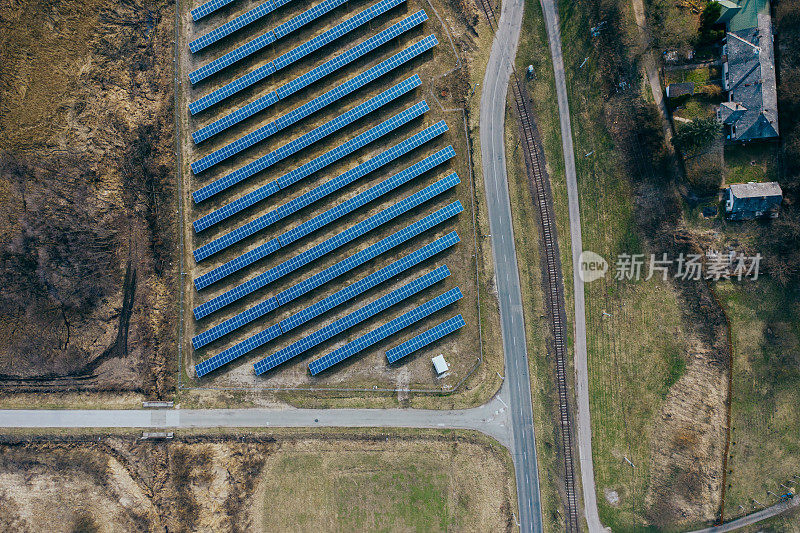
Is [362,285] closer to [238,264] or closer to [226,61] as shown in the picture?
[238,264]

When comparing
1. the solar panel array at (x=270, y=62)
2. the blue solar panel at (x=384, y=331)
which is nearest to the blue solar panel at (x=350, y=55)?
the solar panel array at (x=270, y=62)

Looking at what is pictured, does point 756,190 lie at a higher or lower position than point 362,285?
higher

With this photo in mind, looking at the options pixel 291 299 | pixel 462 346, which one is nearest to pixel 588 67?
pixel 462 346

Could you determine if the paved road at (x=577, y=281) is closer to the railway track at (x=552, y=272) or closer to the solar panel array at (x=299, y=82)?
the railway track at (x=552, y=272)

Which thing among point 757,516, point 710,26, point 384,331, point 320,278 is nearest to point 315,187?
point 320,278

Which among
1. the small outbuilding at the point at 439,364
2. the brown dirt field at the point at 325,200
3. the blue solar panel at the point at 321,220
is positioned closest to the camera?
the blue solar panel at the point at 321,220

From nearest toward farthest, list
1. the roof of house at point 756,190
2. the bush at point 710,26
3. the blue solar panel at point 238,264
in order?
1. the bush at point 710,26
2. the roof of house at point 756,190
3. the blue solar panel at point 238,264
